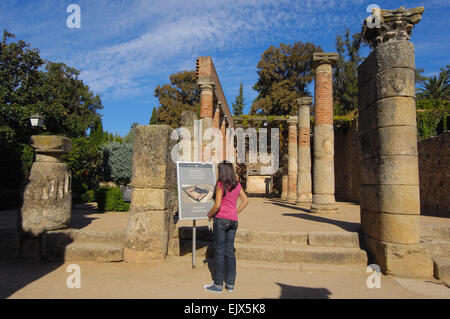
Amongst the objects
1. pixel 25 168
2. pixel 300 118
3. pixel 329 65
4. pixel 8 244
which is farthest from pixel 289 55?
pixel 8 244

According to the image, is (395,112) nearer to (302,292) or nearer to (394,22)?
(394,22)

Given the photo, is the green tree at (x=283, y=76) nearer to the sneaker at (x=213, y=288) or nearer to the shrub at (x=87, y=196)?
the shrub at (x=87, y=196)

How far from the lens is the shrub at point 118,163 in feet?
47.0

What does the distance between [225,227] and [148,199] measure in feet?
6.13

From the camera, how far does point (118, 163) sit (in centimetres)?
1434

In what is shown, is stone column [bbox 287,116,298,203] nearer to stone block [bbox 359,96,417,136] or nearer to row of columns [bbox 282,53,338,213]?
row of columns [bbox 282,53,338,213]

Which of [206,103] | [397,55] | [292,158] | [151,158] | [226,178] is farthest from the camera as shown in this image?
[292,158]

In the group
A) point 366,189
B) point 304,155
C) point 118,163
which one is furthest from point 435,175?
point 118,163

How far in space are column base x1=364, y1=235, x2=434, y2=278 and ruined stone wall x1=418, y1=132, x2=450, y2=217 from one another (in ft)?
23.2

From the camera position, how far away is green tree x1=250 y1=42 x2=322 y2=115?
26516 millimetres

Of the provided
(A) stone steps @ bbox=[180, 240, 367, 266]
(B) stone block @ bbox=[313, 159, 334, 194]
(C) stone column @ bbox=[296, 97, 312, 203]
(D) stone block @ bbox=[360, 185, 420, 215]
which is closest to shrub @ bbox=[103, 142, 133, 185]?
(C) stone column @ bbox=[296, 97, 312, 203]

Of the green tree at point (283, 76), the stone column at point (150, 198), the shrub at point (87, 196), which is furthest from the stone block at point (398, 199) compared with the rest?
the green tree at point (283, 76)

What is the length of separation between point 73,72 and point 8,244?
28119 millimetres
